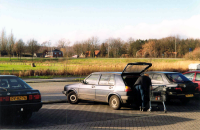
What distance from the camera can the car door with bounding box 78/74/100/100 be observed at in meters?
10.8

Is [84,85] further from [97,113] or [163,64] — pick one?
[163,64]

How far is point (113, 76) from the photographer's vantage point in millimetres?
10367

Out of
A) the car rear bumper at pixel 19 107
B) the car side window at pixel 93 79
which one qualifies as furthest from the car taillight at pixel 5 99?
the car side window at pixel 93 79

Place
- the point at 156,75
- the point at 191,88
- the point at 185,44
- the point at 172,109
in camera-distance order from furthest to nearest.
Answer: the point at 185,44, the point at 156,75, the point at 191,88, the point at 172,109

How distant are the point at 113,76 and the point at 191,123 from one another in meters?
3.85

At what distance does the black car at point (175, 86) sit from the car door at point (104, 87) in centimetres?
211

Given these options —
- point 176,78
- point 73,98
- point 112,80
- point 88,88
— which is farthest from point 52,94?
point 176,78

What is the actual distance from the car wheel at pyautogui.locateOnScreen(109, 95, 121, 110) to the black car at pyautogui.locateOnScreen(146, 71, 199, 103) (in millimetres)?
2058

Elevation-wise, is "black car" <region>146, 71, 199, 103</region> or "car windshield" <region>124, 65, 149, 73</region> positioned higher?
"car windshield" <region>124, 65, 149, 73</region>

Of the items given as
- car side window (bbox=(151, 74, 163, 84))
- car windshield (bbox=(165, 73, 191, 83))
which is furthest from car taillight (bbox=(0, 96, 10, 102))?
car windshield (bbox=(165, 73, 191, 83))

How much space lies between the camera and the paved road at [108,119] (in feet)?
23.6

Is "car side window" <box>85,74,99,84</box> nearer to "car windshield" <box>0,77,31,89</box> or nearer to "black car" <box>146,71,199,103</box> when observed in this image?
"black car" <box>146,71,199,103</box>

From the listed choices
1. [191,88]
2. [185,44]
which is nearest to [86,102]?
[191,88]

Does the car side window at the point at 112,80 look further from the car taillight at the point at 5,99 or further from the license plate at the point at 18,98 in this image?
the car taillight at the point at 5,99
